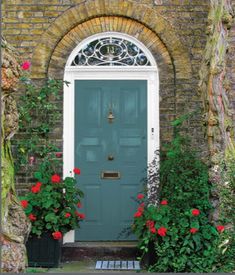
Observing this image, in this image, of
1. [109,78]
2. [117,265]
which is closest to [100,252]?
[117,265]

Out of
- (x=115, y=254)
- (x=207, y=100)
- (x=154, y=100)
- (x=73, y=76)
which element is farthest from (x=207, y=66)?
(x=115, y=254)

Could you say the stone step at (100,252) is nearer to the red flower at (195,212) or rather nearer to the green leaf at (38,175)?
the green leaf at (38,175)

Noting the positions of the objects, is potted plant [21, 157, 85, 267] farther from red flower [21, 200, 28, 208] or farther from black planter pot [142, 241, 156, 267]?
black planter pot [142, 241, 156, 267]

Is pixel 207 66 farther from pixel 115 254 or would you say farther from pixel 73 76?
pixel 115 254

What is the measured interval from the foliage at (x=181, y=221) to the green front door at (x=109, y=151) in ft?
2.84

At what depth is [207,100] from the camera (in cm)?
649

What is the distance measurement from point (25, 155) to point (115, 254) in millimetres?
1932

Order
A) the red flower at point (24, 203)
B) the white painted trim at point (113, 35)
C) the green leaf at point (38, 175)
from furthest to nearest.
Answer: the white painted trim at point (113, 35), the green leaf at point (38, 175), the red flower at point (24, 203)

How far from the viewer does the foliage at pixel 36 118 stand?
23.7ft

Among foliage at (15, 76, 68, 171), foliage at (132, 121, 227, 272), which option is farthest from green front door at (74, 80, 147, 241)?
foliage at (132, 121, 227, 272)

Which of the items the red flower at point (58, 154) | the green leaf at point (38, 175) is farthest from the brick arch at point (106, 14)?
the green leaf at point (38, 175)

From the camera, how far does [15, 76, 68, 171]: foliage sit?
7.21m

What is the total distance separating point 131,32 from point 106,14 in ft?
1.50

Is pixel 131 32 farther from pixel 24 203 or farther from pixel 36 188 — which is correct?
pixel 24 203
